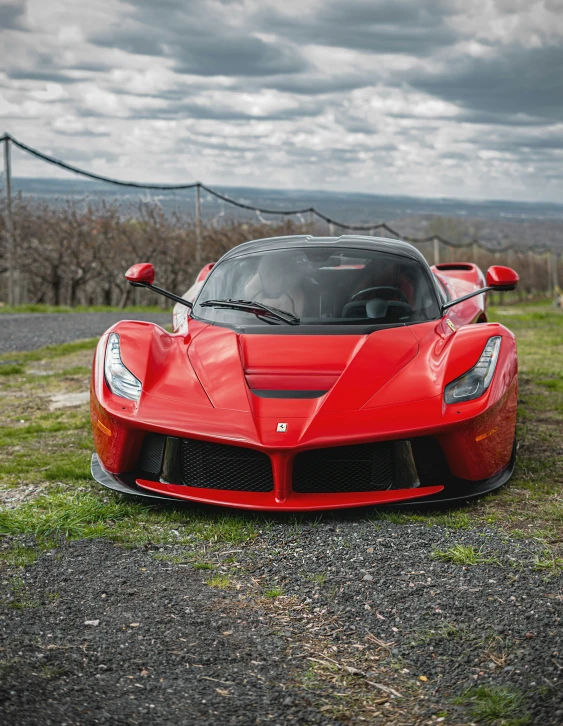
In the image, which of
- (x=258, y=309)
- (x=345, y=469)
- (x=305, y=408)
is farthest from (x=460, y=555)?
(x=258, y=309)

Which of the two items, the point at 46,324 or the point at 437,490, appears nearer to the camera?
the point at 437,490

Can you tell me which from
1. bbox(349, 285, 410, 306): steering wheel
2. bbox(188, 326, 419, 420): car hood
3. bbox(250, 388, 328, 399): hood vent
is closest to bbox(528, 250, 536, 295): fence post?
bbox(349, 285, 410, 306): steering wheel

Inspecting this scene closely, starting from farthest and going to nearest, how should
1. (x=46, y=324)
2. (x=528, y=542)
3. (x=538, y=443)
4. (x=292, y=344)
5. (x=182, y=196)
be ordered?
(x=182, y=196), (x=46, y=324), (x=538, y=443), (x=292, y=344), (x=528, y=542)

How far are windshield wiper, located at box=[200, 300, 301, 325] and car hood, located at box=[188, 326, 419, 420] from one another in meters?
0.25

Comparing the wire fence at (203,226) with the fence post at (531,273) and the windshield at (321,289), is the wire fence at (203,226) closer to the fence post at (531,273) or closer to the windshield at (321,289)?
the fence post at (531,273)

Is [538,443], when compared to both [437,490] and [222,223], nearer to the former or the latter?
[437,490]

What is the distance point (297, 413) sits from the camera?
3.87m

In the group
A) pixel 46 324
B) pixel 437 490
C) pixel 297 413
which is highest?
pixel 297 413

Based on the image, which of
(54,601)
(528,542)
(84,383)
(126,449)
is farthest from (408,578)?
(84,383)

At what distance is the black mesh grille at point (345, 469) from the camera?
12.5ft

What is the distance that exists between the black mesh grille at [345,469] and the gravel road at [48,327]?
7.33 meters

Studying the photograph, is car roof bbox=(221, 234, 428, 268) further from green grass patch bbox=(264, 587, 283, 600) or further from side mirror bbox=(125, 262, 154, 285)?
green grass patch bbox=(264, 587, 283, 600)

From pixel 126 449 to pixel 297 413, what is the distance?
0.87 m

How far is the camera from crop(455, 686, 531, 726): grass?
7.04 ft
